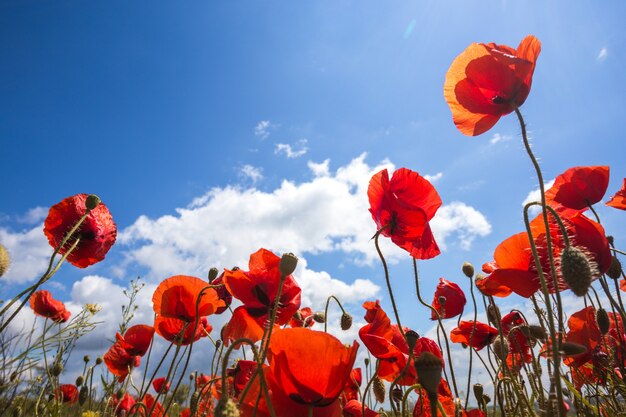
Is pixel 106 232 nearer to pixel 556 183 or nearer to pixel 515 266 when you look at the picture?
pixel 515 266

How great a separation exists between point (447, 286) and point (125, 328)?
2.80 m

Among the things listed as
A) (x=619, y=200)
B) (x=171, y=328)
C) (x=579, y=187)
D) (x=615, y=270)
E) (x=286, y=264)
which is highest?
(x=619, y=200)

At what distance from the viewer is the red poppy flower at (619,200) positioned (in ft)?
8.99

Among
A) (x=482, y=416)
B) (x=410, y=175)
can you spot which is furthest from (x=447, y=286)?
(x=410, y=175)

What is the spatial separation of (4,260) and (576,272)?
8.56ft

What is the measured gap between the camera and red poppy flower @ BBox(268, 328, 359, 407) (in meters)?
1.22

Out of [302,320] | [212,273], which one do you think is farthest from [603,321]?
[212,273]

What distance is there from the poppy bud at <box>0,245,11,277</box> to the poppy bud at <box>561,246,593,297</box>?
257cm

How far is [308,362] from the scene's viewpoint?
1239 mm

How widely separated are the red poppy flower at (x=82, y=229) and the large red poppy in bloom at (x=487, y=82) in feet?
7.67

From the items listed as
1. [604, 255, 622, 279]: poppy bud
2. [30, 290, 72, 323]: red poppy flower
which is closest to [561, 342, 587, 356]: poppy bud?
[604, 255, 622, 279]: poppy bud

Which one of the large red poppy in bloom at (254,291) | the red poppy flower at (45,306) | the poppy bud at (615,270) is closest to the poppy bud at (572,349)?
the large red poppy in bloom at (254,291)

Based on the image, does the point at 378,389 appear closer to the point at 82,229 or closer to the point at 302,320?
the point at 302,320

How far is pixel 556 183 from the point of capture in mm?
2500
